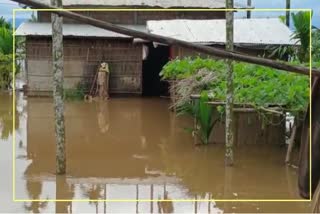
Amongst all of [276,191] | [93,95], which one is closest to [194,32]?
[93,95]

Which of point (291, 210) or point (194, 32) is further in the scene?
point (194, 32)

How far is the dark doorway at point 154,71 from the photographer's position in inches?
787

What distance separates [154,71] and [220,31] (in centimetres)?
443

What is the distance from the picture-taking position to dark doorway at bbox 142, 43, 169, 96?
65.6 ft

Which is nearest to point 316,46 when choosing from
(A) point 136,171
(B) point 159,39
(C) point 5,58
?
(A) point 136,171

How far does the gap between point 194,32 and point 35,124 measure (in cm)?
535

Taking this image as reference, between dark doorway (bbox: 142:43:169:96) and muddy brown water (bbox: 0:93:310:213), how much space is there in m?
6.69

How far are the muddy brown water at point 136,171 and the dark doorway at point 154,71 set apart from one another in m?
6.69

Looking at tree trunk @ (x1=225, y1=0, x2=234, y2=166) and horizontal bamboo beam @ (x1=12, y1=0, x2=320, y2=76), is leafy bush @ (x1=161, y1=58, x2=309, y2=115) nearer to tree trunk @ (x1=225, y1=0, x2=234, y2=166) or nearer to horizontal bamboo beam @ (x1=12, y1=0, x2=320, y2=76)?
tree trunk @ (x1=225, y1=0, x2=234, y2=166)

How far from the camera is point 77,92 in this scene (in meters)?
18.4

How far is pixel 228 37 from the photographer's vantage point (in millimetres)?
8422

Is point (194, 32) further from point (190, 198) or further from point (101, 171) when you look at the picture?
point (190, 198)

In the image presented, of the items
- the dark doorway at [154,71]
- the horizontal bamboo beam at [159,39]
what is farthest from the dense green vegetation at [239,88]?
the dark doorway at [154,71]

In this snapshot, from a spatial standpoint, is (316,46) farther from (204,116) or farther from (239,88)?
(204,116)
